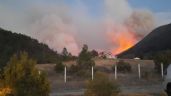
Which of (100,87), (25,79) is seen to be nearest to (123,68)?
(100,87)

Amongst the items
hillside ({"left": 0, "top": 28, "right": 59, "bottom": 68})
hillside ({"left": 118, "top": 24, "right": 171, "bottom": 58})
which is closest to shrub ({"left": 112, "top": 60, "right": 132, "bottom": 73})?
hillside ({"left": 0, "top": 28, "right": 59, "bottom": 68})

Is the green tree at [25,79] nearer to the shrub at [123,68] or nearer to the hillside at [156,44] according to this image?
the shrub at [123,68]

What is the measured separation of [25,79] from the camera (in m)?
19.5

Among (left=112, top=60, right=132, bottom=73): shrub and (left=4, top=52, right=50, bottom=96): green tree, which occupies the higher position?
(left=112, top=60, right=132, bottom=73): shrub

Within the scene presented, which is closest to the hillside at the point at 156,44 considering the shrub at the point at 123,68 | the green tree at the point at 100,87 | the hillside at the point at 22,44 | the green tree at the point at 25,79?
the hillside at the point at 22,44

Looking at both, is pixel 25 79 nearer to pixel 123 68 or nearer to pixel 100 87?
pixel 100 87

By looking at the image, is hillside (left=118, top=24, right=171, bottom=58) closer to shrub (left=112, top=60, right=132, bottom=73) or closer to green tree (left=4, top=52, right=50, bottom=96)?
shrub (left=112, top=60, right=132, bottom=73)

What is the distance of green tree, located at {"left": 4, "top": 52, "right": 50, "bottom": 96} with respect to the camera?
63.2 ft

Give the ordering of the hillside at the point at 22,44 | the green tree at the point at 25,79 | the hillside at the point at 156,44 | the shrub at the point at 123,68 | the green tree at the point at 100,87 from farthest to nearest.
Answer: the hillside at the point at 156,44 → the hillside at the point at 22,44 → the shrub at the point at 123,68 → the green tree at the point at 100,87 → the green tree at the point at 25,79

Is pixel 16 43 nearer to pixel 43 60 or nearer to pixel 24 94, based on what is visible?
pixel 43 60

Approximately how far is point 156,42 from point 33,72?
109 meters

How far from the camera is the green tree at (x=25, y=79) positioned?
1927 centimetres

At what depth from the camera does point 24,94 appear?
62.8ft

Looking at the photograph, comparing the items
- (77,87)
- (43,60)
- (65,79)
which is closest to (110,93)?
(77,87)
